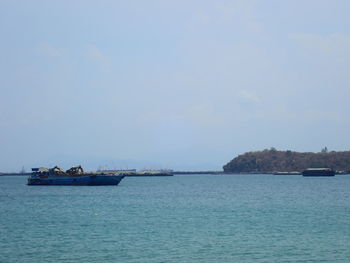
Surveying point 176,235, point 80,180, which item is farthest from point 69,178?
point 176,235

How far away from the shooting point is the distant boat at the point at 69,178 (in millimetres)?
153125

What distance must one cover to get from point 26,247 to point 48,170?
12337 centimetres

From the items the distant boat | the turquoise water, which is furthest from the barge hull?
the turquoise water

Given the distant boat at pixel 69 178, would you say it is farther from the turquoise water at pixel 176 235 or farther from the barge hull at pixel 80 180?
the turquoise water at pixel 176 235

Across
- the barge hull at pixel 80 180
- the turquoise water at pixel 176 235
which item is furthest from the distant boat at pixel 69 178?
the turquoise water at pixel 176 235

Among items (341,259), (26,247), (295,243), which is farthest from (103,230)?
(341,259)

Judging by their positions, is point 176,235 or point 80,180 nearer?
point 176,235

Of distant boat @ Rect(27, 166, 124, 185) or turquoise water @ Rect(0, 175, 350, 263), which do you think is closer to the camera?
turquoise water @ Rect(0, 175, 350, 263)

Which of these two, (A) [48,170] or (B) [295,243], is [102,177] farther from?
(B) [295,243]

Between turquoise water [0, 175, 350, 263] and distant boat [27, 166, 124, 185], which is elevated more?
distant boat [27, 166, 124, 185]

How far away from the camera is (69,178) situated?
15300cm

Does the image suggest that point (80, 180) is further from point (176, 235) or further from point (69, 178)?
point (176, 235)

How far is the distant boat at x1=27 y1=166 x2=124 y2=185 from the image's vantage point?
153 meters

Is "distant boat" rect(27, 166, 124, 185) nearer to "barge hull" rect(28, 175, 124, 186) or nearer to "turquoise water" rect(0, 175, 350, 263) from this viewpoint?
"barge hull" rect(28, 175, 124, 186)
